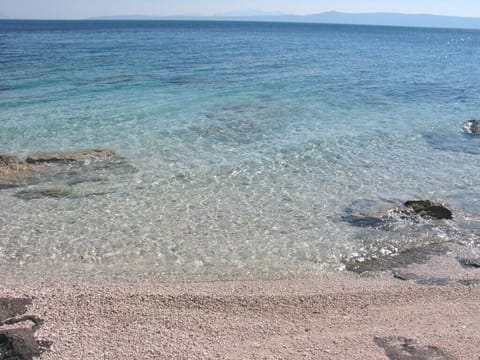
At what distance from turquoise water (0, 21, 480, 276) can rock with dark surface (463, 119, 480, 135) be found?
0.46 m

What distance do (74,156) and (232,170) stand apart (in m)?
5.08

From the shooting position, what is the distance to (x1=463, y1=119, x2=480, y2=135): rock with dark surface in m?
20.8

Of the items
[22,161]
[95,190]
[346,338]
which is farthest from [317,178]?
[22,161]

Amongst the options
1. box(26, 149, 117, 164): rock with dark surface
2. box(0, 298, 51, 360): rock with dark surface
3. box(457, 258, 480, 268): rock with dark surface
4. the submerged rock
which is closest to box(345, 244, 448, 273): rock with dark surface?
box(457, 258, 480, 268): rock with dark surface

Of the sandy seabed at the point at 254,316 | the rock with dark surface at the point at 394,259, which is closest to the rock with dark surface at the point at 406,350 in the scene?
the sandy seabed at the point at 254,316

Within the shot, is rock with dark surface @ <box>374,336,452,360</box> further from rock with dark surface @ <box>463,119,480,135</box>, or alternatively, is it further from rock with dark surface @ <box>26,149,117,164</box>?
rock with dark surface @ <box>463,119,480,135</box>

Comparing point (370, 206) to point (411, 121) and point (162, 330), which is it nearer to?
point (162, 330)

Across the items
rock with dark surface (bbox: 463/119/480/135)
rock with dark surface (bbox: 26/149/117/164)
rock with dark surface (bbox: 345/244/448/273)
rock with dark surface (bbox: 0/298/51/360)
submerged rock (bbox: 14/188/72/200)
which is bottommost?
rock with dark surface (bbox: 0/298/51/360)

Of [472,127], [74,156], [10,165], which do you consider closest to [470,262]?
[74,156]

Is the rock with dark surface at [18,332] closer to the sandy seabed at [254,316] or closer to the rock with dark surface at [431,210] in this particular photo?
the sandy seabed at [254,316]

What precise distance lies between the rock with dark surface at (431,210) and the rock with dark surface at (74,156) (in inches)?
373

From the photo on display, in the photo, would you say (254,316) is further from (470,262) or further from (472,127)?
(472,127)

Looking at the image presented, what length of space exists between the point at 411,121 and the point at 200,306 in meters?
17.4

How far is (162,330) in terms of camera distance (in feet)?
24.1
